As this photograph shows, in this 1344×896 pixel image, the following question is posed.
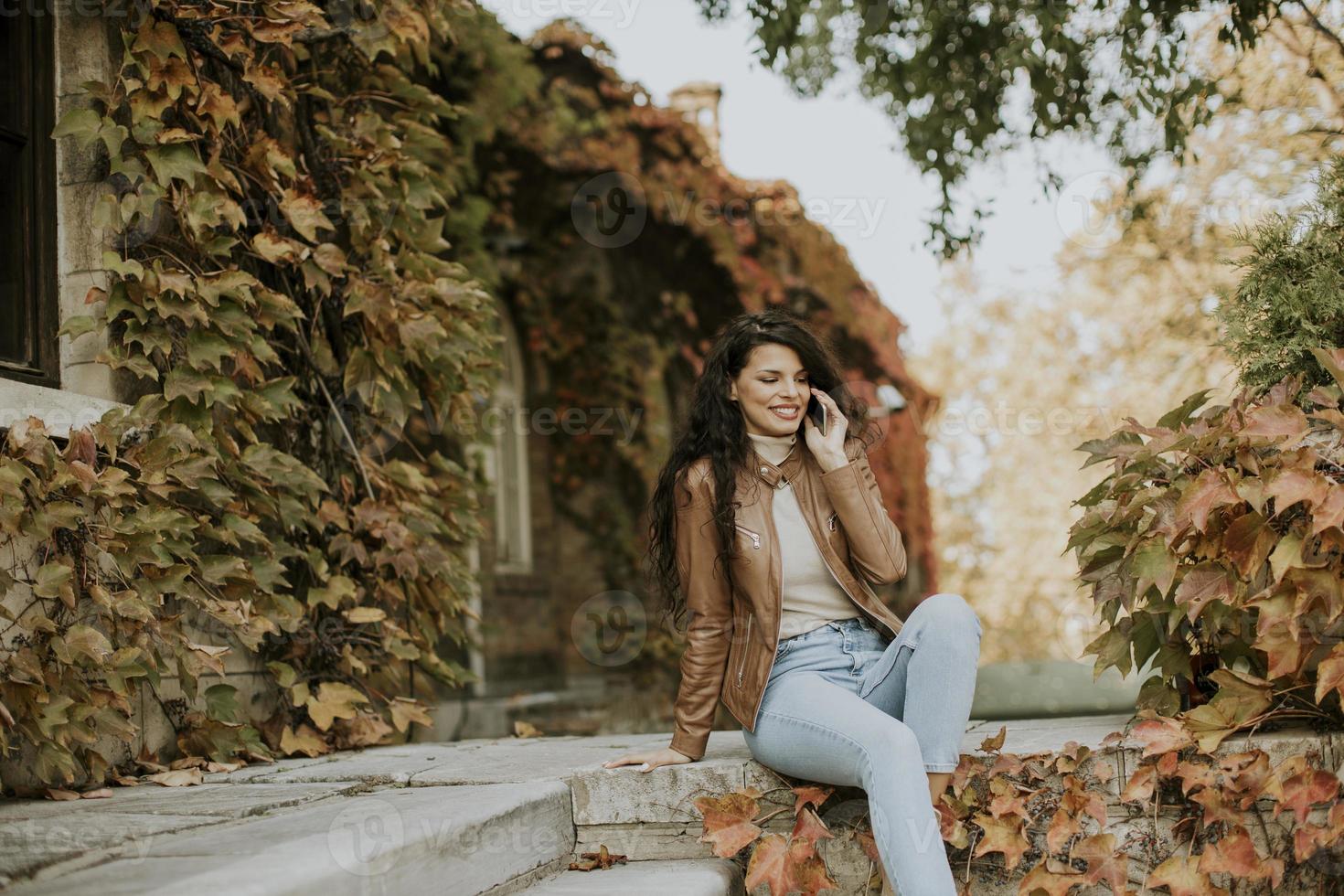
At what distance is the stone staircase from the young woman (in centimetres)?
16

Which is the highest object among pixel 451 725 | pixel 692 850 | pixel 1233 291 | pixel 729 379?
pixel 1233 291

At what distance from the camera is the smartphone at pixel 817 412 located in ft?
9.87

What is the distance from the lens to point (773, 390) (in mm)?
3021

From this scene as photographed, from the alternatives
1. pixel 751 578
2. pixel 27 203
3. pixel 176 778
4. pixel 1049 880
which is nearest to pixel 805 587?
pixel 751 578

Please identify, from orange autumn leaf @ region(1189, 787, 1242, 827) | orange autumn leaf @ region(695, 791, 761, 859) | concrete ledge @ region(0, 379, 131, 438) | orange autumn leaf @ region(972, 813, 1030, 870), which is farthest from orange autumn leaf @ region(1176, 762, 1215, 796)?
concrete ledge @ region(0, 379, 131, 438)

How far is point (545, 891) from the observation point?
8.34 feet

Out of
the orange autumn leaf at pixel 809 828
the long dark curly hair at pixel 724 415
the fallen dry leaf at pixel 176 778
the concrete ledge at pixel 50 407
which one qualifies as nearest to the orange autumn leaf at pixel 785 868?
the orange autumn leaf at pixel 809 828

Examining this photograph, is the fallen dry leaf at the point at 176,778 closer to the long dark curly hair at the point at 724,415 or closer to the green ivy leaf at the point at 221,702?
the green ivy leaf at the point at 221,702

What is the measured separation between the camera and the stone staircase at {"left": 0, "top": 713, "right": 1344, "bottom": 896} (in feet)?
6.28

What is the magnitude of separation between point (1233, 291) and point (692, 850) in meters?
2.02

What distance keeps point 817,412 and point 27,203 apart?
2.26 meters

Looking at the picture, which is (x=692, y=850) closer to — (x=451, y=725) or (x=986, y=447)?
(x=451, y=725)

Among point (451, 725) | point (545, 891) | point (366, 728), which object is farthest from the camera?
point (451, 725)

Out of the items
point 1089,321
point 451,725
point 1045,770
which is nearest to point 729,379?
point 1045,770
